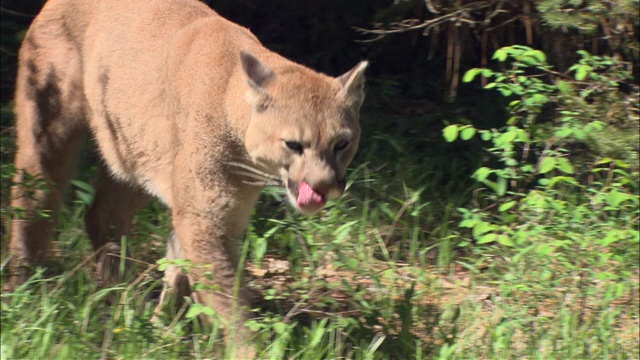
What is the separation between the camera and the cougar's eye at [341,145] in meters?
4.78

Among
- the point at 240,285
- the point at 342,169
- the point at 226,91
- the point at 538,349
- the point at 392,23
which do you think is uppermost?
the point at 392,23

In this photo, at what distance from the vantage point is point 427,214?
22.0ft

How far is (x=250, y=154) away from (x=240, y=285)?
67 cm

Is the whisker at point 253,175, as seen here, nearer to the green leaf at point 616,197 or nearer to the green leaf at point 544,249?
the green leaf at point 544,249

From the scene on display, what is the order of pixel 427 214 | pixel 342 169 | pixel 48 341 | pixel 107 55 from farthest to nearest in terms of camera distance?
1. pixel 427 214
2. pixel 107 55
3. pixel 342 169
4. pixel 48 341

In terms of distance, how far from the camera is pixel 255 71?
4.79m

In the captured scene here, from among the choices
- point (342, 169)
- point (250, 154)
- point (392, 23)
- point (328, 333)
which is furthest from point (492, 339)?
point (392, 23)

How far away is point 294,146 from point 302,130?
0.09 meters

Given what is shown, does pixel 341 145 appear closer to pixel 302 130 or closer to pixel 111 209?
pixel 302 130

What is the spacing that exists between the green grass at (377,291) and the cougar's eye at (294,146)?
649mm

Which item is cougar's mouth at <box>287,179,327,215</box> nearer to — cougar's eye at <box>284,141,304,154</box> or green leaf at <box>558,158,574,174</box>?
cougar's eye at <box>284,141,304,154</box>

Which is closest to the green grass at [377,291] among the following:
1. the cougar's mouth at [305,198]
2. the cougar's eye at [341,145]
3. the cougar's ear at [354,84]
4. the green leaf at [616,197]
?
the green leaf at [616,197]

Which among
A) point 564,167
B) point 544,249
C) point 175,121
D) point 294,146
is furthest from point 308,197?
point 564,167

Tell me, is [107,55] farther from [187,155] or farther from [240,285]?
[240,285]
